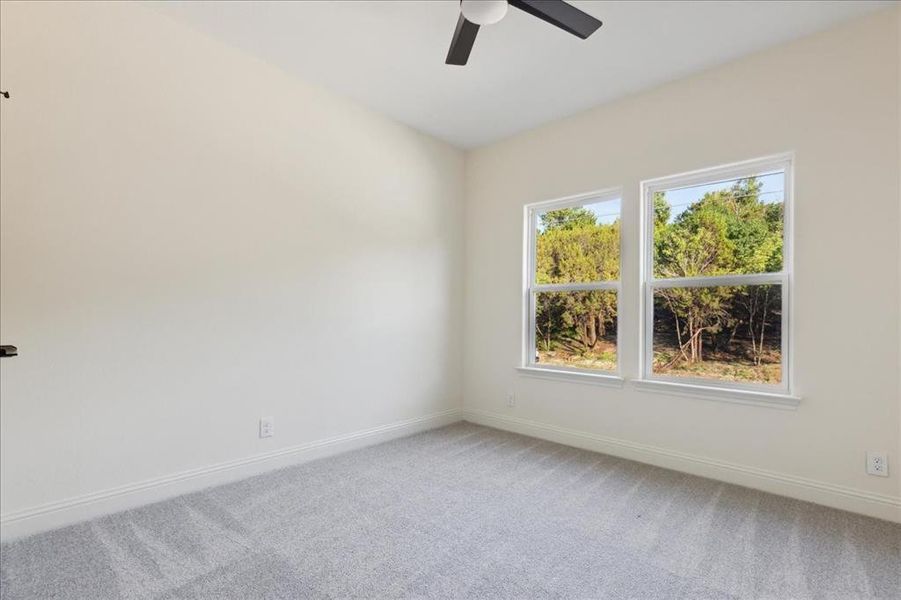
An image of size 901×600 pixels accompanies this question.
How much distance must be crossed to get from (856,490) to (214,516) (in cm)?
331

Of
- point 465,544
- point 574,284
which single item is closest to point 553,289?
point 574,284

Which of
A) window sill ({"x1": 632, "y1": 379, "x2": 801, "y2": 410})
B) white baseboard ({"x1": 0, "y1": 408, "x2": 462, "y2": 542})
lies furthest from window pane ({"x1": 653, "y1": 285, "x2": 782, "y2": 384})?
white baseboard ({"x1": 0, "y1": 408, "x2": 462, "y2": 542})

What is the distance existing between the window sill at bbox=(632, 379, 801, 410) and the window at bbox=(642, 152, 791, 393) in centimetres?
7

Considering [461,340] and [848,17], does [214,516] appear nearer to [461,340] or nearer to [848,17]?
[461,340]

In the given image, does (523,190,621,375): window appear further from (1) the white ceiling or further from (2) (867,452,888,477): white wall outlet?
(2) (867,452,888,477): white wall outlet

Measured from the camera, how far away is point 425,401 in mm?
3865

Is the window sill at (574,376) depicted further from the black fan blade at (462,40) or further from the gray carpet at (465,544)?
the black fan blade at (462,40)

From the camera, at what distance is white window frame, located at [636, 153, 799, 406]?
2.58 metres

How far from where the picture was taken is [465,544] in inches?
77.1

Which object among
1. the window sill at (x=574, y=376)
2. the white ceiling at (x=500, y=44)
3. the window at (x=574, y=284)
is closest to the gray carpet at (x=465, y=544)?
the window sill at (x=574, y=376)

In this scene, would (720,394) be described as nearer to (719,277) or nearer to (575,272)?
(719,277)

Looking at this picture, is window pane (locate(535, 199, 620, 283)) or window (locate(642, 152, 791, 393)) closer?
window (locate(642, 152, 791, 393))

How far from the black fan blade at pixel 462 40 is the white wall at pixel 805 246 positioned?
5.20 feet

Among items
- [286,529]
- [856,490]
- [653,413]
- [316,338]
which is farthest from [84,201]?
[856,490]
